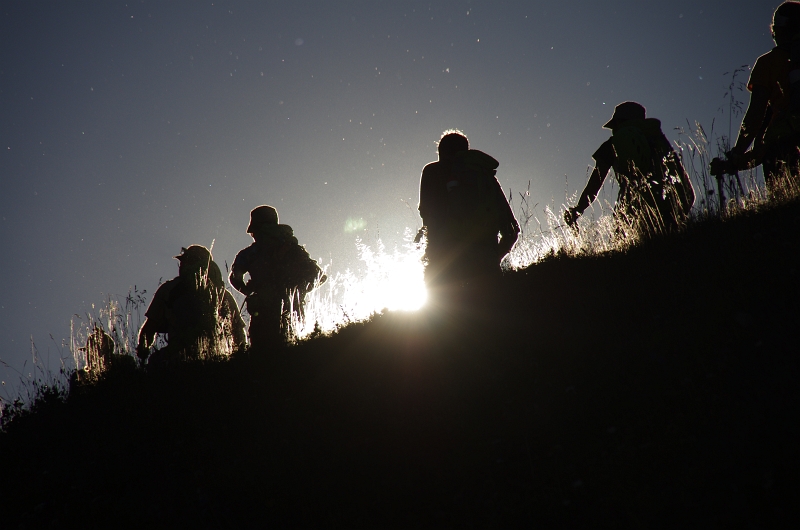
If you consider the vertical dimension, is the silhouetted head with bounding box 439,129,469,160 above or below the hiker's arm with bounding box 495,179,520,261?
above

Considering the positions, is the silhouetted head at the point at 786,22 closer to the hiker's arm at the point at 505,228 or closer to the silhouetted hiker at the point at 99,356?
the hiker's arm at the point at 505,228

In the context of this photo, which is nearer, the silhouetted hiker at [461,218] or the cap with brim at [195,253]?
the silhouetted hiker at [461,218]

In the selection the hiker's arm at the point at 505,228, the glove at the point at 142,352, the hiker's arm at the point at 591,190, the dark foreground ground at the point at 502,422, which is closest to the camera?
the dark foreground ground at the point at 502,422

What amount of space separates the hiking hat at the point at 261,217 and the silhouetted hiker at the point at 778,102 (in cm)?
613

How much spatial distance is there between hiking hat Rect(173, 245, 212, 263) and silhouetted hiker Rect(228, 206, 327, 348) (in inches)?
17.1

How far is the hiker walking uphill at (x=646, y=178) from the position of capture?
6238mm

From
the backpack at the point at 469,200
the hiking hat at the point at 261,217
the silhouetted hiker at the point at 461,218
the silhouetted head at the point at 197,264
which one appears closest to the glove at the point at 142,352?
the silhouetted head at the point at 197,264

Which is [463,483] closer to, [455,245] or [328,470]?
[328,470]

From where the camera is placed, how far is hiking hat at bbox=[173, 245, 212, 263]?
8.11 m

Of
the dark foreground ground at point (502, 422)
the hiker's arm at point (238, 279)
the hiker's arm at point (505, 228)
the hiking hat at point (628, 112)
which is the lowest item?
the dark foreground ground at point (502, 422)

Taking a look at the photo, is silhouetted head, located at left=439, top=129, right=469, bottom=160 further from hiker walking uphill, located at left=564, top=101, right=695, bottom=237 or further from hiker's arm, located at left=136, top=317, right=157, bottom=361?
hiker's arm, located at left=136, top=317, right=157, bottom=361

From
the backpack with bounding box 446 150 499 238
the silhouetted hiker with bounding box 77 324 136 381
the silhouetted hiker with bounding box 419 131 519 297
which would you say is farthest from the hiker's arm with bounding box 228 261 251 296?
the backpack with bounding box 446 150 499 238

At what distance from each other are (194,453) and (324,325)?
3113 millimetres

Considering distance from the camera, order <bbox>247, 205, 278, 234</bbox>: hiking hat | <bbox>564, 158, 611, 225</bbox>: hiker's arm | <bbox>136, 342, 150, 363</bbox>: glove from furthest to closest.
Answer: <bbox>247, 205, 278, 234</bbox>: hiking hat
<bbox>136, 342, 150, 363</bbox>: glove
<bbox>564, 158, 611, 225</bbox>: hiker's arm
